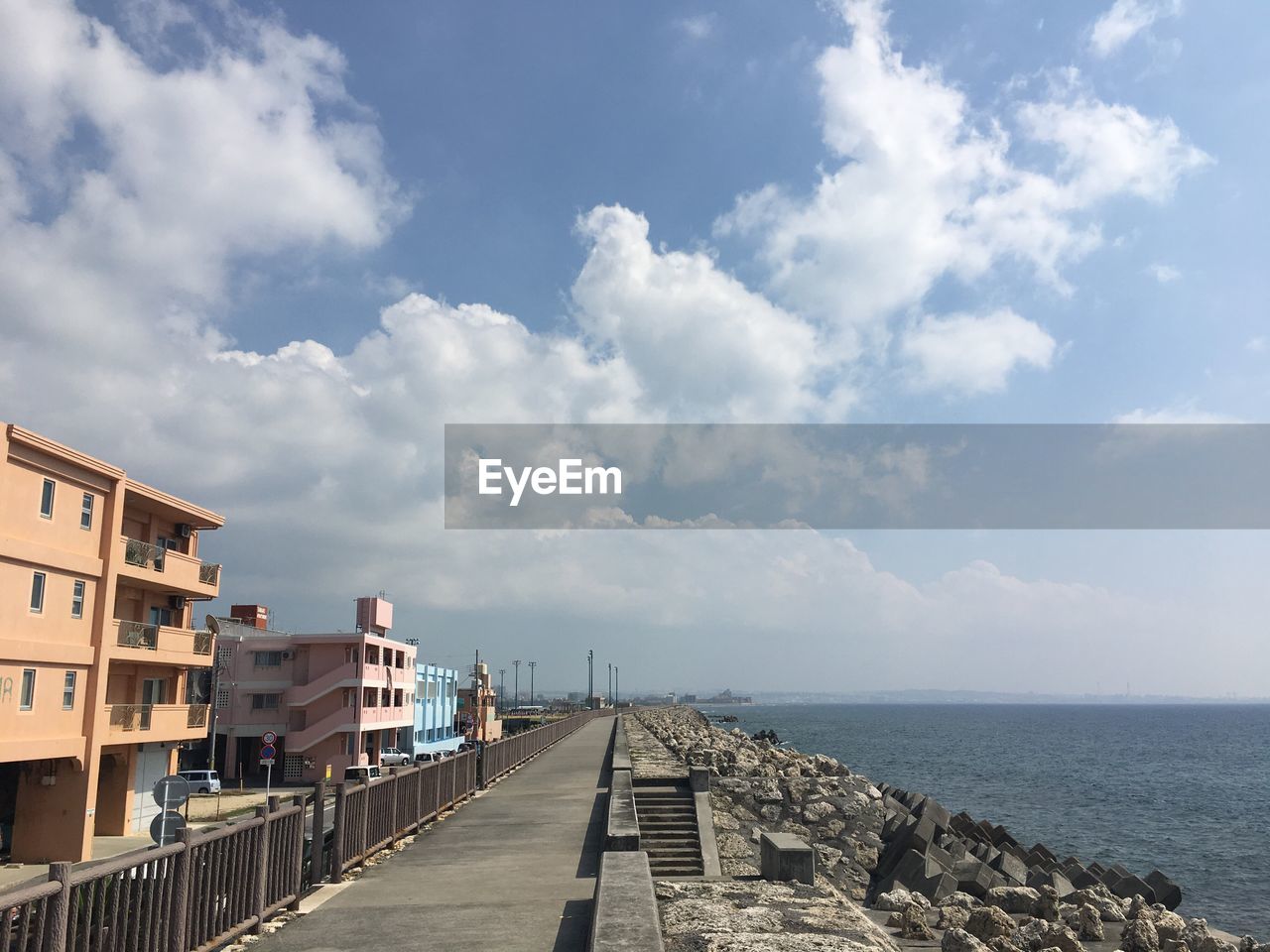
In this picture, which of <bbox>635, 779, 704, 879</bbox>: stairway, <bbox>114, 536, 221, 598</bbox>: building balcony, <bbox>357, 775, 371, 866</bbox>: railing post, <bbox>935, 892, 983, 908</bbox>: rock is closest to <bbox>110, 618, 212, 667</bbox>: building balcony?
<bbox>114, 536, 221, 598</bbox>: building balcony

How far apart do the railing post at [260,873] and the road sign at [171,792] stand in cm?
447

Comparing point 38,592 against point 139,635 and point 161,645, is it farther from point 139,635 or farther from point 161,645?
point 161,645

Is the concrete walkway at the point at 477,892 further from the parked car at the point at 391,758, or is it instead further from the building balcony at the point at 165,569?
the parked car at the point at 391,758

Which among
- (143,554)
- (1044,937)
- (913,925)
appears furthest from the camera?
(143,554)

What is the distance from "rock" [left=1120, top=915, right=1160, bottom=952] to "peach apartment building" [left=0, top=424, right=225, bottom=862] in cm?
2668

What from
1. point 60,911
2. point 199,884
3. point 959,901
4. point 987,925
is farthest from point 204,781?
point 60,911

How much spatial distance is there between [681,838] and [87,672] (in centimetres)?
2031

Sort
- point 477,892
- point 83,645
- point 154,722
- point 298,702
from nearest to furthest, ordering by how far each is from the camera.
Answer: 1. point 477,892
2. point 83,645
3. point 154,722
4. point 298,702

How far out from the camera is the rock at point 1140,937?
1662cm

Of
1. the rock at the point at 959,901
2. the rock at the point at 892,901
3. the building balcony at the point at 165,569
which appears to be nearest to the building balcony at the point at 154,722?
the building balcony at the point at 165,569

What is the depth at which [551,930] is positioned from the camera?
9.52m

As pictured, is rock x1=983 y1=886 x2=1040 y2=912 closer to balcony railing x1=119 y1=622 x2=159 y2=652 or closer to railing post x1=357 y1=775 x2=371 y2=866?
railing post x1=357 y1=775 x2=371 y2=866

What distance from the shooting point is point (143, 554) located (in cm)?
3136

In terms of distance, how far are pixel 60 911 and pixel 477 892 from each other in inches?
247
